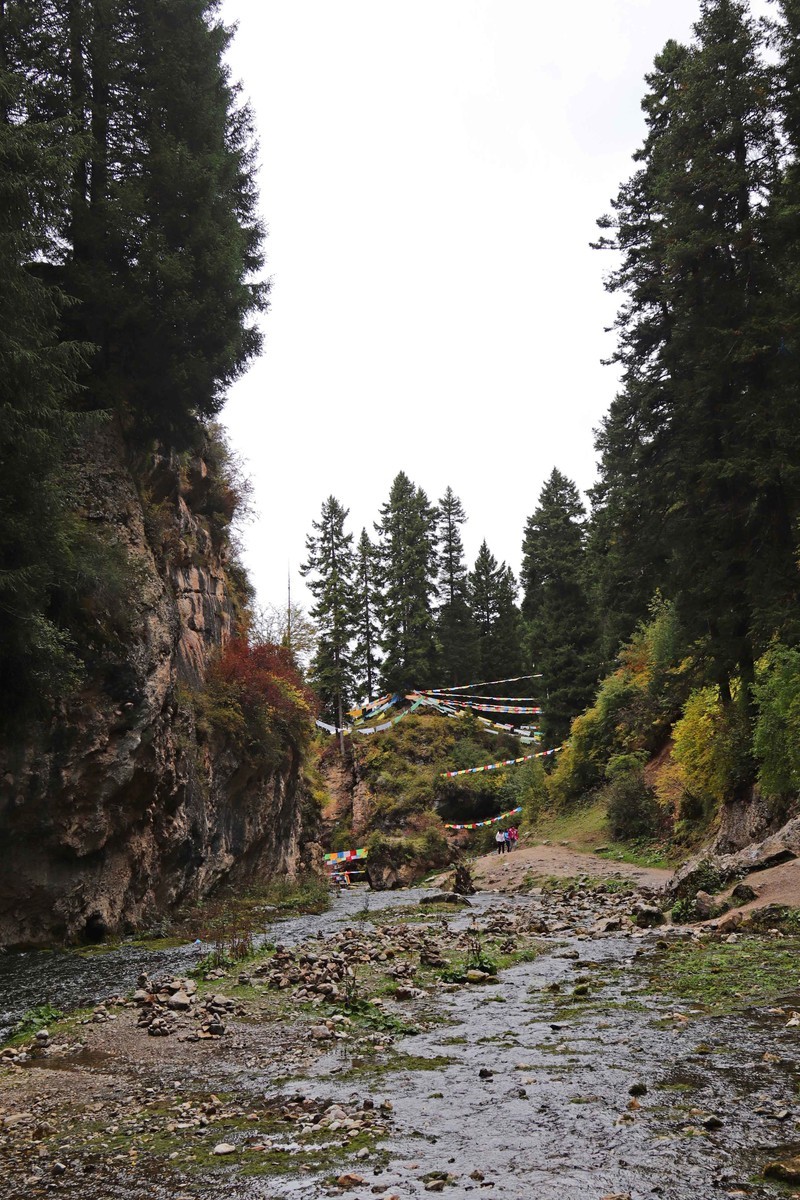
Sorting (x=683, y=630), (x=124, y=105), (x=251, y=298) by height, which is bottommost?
(x=683, y=630)

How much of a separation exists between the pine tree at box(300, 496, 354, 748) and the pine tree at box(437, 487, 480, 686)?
28.1 feet

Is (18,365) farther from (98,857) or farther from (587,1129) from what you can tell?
(587,1129)

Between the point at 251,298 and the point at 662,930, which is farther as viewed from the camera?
the point at 251,298

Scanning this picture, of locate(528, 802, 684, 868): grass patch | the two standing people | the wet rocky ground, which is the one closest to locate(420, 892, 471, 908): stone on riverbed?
locate(528, 802, 684, 868): grass patch

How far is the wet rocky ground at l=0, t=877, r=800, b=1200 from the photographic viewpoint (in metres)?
4.01

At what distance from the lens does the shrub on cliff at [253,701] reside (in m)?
24.4

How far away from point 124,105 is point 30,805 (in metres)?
18.9

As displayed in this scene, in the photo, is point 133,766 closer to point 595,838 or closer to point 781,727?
point 781,727

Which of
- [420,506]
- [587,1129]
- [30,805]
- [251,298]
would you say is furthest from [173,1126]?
[420,506]

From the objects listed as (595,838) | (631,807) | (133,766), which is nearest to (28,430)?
(133,766)

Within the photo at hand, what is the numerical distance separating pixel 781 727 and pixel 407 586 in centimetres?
5298

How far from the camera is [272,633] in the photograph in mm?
35906

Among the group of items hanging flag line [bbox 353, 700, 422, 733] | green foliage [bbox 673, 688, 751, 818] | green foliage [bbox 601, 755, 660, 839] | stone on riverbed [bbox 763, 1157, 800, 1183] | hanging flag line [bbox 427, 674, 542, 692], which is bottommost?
green foliage [bbox 601, 755, 660, 839]

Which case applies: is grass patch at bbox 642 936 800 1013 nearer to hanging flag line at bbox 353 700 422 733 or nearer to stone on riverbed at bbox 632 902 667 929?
stone on riverbed at bbox 632 902 667 929
